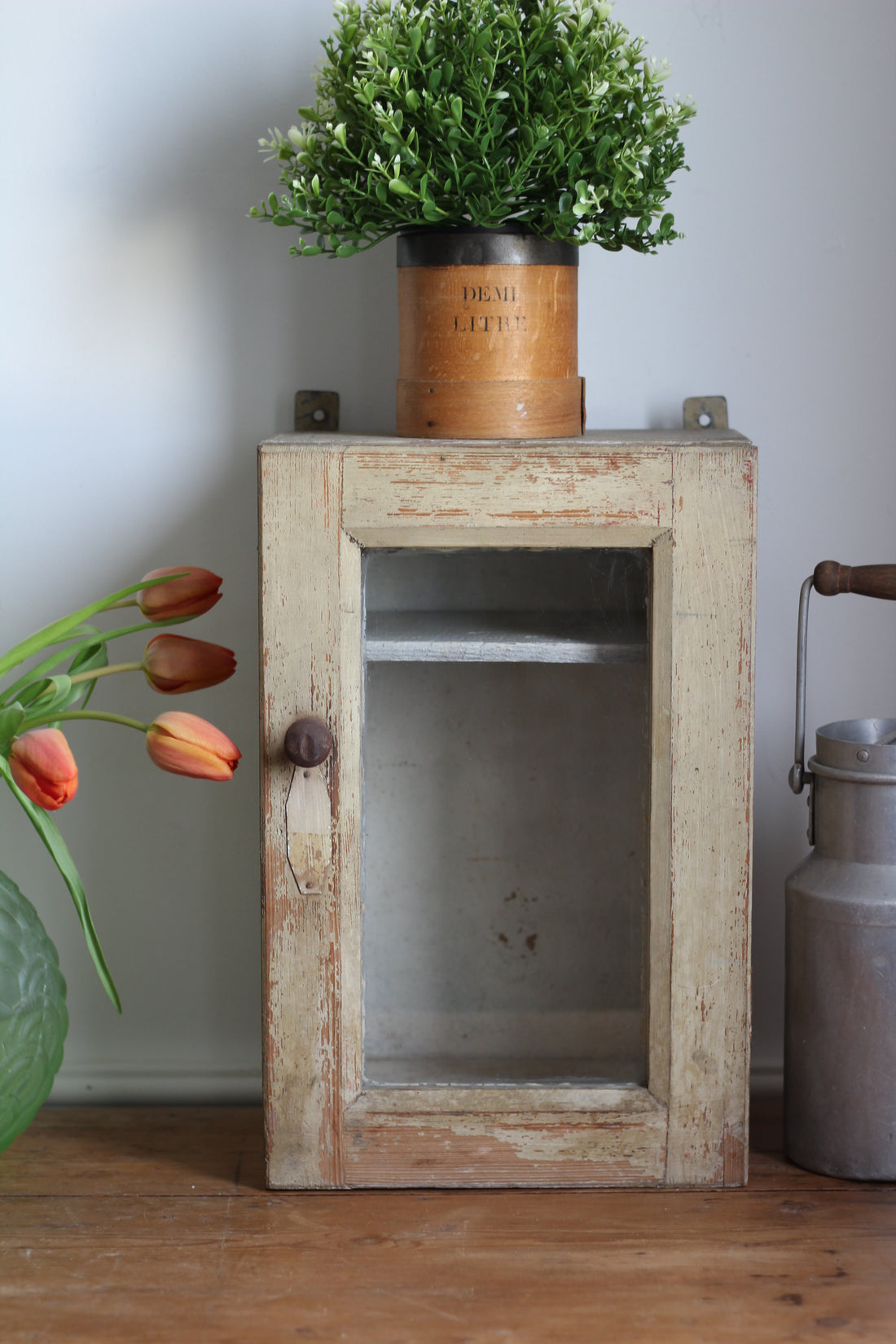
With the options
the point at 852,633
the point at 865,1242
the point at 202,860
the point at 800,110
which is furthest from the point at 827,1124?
the point at 800,110

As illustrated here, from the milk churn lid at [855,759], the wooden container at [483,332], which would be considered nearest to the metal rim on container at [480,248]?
the wooden container at [483,332]

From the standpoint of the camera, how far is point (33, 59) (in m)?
1.16

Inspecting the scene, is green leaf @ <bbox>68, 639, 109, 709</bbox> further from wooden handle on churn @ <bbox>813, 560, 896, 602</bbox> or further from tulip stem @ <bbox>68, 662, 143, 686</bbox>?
wooden handle on churn @ <bbox>813, 560, 896, 602</bbox>

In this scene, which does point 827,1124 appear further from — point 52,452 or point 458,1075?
point 52,452

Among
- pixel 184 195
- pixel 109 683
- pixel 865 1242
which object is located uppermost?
pixel 184 195

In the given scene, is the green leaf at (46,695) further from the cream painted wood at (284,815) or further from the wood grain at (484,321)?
the wood grain at (484,321)

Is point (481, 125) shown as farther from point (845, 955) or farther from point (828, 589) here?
point (845, 955)

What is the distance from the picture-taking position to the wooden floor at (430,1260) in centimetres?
84

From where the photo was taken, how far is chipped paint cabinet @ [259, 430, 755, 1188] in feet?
3.07

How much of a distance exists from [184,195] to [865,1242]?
3.57ft

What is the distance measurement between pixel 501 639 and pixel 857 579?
0.99 feet

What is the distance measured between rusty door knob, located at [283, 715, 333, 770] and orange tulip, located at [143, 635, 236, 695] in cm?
8

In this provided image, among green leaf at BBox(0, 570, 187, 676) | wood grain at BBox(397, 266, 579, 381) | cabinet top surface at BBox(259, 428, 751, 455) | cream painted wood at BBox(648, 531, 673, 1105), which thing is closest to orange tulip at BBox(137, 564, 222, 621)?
green leaf at BBox(0, 570, 187, 676)

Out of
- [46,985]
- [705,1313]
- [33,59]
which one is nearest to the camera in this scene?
[705,1313]
